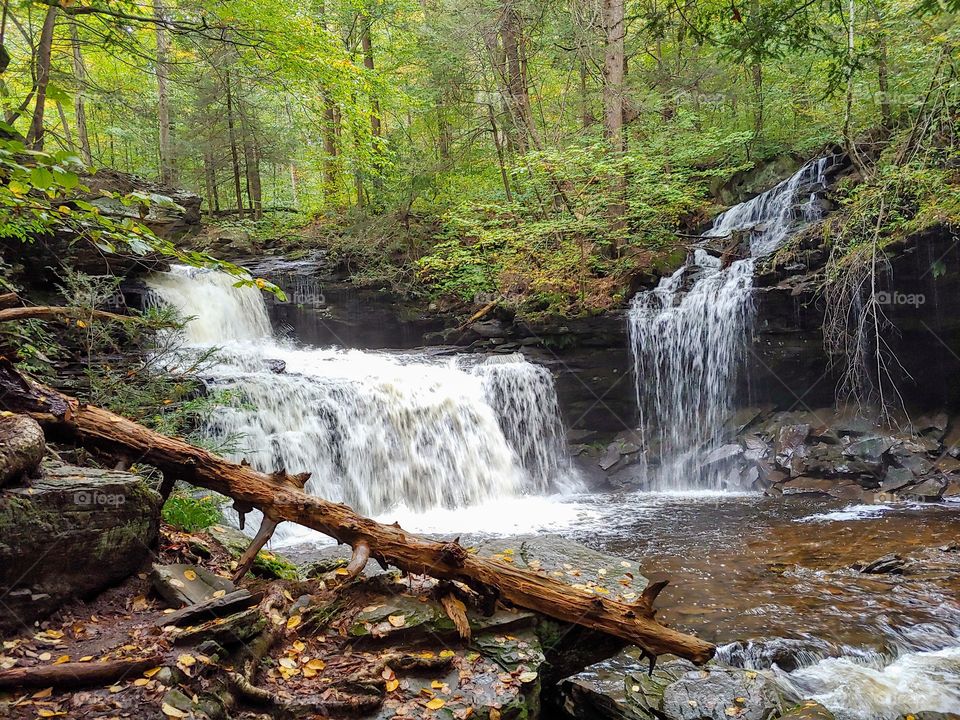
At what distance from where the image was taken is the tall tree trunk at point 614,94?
12977 millimetres

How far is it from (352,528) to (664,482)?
930 centimetres

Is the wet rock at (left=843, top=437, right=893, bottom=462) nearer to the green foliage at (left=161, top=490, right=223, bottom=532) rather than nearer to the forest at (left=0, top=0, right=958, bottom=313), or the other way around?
the forest at (left=0, top=0, right=958, bottom=313)

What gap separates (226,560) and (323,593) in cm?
102

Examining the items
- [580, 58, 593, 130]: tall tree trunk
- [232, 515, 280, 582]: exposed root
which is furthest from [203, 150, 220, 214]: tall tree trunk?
[232, 515, 280, 582]: exposed root

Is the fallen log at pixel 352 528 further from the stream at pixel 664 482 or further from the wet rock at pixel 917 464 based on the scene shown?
the wet rock at pixel 917 464

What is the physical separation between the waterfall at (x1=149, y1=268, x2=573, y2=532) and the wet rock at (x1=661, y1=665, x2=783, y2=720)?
5965mm

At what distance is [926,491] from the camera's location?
960 cm

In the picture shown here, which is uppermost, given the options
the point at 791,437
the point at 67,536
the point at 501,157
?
the point at 501,157

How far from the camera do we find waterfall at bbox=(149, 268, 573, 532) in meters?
9.51

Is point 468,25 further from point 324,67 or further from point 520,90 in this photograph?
point 324,67

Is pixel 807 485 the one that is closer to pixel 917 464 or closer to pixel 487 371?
pixel 917 464

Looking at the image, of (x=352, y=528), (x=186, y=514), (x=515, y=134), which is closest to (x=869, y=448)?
(x=352, y=528)

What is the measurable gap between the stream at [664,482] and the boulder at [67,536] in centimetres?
292

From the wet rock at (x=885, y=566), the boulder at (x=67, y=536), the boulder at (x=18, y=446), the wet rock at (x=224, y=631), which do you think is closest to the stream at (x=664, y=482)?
the wet rock at (x=885, y=566)
